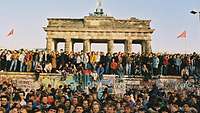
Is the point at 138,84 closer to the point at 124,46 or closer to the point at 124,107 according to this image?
the point at 124,107

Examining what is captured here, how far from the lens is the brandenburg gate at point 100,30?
63.9m

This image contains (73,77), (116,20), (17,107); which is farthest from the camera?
(116,20)

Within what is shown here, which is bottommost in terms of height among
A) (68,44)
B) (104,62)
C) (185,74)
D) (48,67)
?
(185,74)

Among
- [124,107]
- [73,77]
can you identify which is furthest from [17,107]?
[73,77]

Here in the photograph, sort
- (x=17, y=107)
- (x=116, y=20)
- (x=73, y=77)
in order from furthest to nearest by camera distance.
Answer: (x=116, y=20)
(x=73, y=77)
(x=17, y=107)

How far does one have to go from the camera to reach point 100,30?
6419cm

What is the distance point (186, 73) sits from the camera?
106ft

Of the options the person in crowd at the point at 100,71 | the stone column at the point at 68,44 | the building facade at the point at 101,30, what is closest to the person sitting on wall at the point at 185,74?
the person in crowd at the point at 100,71

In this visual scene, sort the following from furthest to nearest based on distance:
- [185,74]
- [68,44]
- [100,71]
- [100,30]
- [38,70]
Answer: [68,44], [100,30], [38,70], [100,71], [185,74]

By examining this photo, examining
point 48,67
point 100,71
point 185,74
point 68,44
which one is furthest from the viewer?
point 68,44

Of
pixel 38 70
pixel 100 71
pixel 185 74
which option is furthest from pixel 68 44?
pixel 185 74

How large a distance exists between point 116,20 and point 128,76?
31336 mm

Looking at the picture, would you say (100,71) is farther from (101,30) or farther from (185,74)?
(101,30)

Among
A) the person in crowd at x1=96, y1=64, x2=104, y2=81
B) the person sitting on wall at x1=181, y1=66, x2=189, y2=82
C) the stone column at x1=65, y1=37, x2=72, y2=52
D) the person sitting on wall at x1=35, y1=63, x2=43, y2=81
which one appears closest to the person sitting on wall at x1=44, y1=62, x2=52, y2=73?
the person sitting on wall at x1=35, y1=63, x2=43, y2=81
